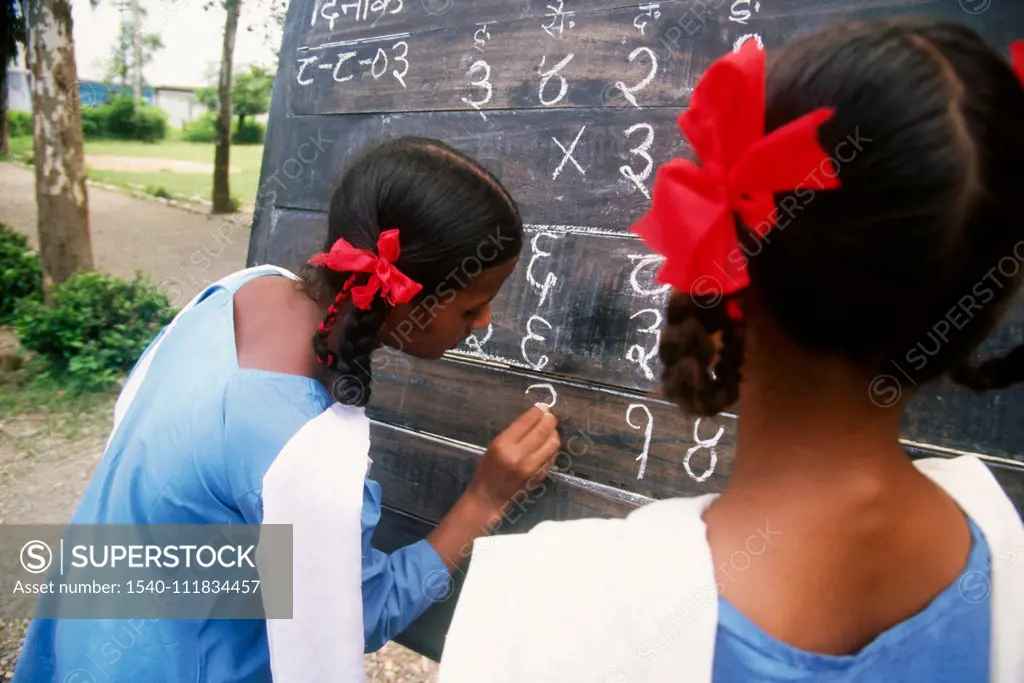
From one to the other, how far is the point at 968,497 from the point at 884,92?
0.52 meters

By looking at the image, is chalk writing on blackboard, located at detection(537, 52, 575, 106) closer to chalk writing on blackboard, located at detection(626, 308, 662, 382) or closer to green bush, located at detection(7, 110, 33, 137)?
chalk writing on blackboard, located at detection(626, 308, 662, 382)

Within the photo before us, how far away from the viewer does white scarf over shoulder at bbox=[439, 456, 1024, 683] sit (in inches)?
27.8

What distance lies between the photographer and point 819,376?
72 centimetres

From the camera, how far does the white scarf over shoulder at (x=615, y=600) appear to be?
71 cm

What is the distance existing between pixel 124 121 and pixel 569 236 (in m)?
30.6

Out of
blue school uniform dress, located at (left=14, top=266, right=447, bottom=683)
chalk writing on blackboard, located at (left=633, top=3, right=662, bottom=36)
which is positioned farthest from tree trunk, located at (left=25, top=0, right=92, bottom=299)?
chalk writing on blackboard, located at (left=633, top=3, right=662, bottom=36)

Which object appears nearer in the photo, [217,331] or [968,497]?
[968,497]

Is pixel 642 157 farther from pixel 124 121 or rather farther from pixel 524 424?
pixel 124 121

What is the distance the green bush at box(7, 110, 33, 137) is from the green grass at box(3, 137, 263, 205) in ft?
2.65

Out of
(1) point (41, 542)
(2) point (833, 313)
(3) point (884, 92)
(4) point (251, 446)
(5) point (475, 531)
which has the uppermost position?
(3) point (884, 92)

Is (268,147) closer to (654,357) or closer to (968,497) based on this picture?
(654,357)

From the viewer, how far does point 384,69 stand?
196 centimetres

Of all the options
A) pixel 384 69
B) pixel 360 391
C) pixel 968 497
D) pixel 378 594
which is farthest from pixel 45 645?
pixel 968 497

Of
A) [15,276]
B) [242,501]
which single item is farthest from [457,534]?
[15,276]
